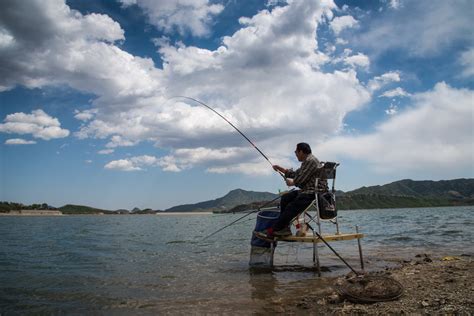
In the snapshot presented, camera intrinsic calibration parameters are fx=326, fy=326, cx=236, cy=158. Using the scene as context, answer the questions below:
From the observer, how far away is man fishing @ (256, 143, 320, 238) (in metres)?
9.45

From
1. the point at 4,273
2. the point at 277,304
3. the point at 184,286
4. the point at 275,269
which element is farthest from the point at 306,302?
the point at 4,273

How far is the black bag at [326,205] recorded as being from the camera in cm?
940

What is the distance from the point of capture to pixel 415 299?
230 inches

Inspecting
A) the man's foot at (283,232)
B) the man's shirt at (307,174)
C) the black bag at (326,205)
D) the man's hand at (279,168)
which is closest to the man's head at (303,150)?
the man's shirt at (307,174)

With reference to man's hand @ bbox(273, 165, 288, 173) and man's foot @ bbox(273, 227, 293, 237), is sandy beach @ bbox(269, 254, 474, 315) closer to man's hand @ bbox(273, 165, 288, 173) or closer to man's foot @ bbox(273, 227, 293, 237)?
man's foot @ bbox(273, 227, 293, 237)

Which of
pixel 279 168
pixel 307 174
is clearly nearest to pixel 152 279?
pixel 279 168

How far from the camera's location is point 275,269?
1138cm

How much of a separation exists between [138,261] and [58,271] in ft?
10.9

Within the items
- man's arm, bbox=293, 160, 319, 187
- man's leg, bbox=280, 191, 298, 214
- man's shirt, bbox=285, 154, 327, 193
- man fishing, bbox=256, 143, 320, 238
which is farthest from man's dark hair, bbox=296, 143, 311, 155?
man's leg, bbox=280, 191, 298, 214

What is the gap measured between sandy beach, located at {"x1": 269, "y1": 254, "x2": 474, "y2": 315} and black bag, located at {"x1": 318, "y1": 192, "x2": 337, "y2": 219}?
6.72 ft

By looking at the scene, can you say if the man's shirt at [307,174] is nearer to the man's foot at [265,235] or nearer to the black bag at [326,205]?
the black bag at [326,205]

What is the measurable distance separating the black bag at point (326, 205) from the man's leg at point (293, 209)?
0.92ft

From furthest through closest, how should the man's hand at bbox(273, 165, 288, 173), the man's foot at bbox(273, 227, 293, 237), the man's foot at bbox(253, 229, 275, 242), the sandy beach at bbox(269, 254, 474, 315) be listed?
the man's hand at bbox(273, 165, 288, 173)
the man's foot at bbox(253, 229, 275, 242)
the man's foot at bbox(273, 227, 293, 237)
the sandy beach at bbox(269, 254, 474, 315)

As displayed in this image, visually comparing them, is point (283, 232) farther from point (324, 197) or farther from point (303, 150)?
point (303, 150)
